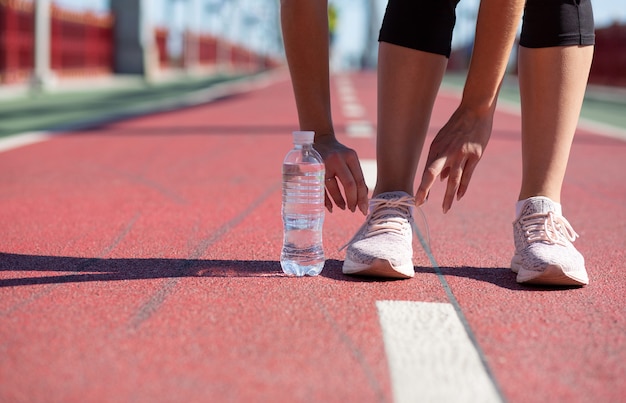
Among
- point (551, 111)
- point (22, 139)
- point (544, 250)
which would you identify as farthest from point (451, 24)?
point (22, 139)

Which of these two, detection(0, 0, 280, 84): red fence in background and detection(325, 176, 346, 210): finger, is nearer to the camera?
detection(325, 176, 346, 210): finger

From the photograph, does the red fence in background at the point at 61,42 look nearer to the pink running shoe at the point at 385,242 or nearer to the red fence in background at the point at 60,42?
the red fence in background at the point at 60,42

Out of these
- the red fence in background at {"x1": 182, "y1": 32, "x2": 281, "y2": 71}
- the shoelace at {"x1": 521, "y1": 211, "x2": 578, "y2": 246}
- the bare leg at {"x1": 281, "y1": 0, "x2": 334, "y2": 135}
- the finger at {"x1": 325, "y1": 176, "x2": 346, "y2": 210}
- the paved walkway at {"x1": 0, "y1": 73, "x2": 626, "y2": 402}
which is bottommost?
the red fence in background at {"x1": 182, "y1": 32, "x2": 281, "y2": 71}

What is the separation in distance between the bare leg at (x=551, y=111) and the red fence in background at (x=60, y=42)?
16.6 m

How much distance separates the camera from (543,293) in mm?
2674

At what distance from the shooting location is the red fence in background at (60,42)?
18938 mm

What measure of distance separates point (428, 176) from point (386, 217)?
0.32 meters

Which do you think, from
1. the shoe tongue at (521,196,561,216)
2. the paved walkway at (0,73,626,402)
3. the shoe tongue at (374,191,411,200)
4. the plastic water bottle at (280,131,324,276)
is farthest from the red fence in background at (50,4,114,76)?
the shoe tongue at (521,196,561,216)

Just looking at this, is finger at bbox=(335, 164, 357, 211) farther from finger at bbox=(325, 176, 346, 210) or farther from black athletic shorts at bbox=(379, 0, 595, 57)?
black athletic shorts at bbox=(379, 0, 595, 57)

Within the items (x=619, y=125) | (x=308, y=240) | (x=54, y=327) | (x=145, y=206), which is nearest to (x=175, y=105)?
(x=619, y=125)

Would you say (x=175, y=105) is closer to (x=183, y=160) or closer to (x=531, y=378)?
(x=183, y=160)

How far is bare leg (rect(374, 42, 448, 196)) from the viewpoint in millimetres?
3018

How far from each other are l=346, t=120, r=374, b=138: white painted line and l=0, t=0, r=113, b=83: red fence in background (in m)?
10.2

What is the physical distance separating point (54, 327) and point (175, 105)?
11449mm
